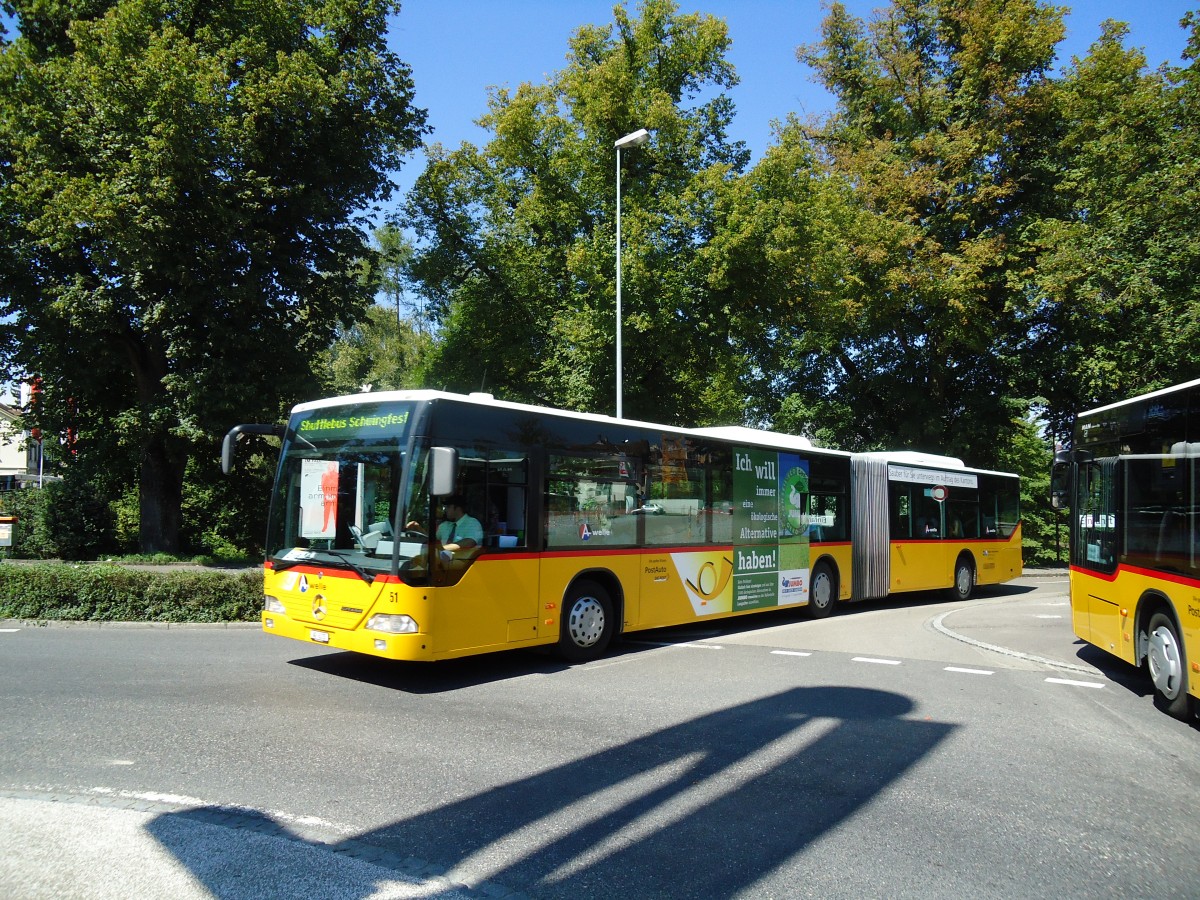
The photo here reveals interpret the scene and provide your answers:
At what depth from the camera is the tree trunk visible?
21.7 metres

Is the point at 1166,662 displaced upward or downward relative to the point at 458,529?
downward

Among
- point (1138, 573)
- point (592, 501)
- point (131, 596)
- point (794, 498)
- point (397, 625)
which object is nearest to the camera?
point (397, 625)

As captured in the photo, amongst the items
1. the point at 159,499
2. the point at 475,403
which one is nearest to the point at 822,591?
the point at 475,403

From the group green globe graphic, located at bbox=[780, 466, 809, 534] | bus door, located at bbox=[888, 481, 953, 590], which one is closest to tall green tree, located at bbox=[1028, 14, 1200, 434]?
bus door, located at bbox=[888, 481, 953, 590]

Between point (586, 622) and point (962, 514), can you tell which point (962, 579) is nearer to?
point (962, 514)

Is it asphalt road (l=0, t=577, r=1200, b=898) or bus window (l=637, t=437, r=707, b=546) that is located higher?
bus window (l=637, t=437, r=707, b=546)

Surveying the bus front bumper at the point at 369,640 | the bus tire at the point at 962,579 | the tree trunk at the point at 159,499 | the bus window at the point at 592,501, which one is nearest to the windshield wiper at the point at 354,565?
the bus front bumper at the point at 369,640

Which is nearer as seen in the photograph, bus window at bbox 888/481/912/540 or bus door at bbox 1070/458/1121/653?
bus door at bbox 1070/458/1121/653

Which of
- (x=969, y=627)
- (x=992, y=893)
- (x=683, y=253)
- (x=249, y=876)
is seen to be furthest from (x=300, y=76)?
(x=992, y=893)

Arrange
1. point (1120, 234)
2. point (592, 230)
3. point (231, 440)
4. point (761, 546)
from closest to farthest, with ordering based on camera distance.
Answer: point (231, 440) < point (761, 546) < point (1120, 234) < point (592, 230)

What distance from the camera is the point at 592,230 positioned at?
81.9ft

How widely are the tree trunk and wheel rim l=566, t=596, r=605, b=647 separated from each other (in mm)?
15790

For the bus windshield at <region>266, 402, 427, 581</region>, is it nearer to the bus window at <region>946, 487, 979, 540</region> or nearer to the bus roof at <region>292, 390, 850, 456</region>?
the bus roof at <region>292, 390, 850, 456</region>

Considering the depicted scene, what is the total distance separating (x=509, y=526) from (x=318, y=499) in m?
2.00
